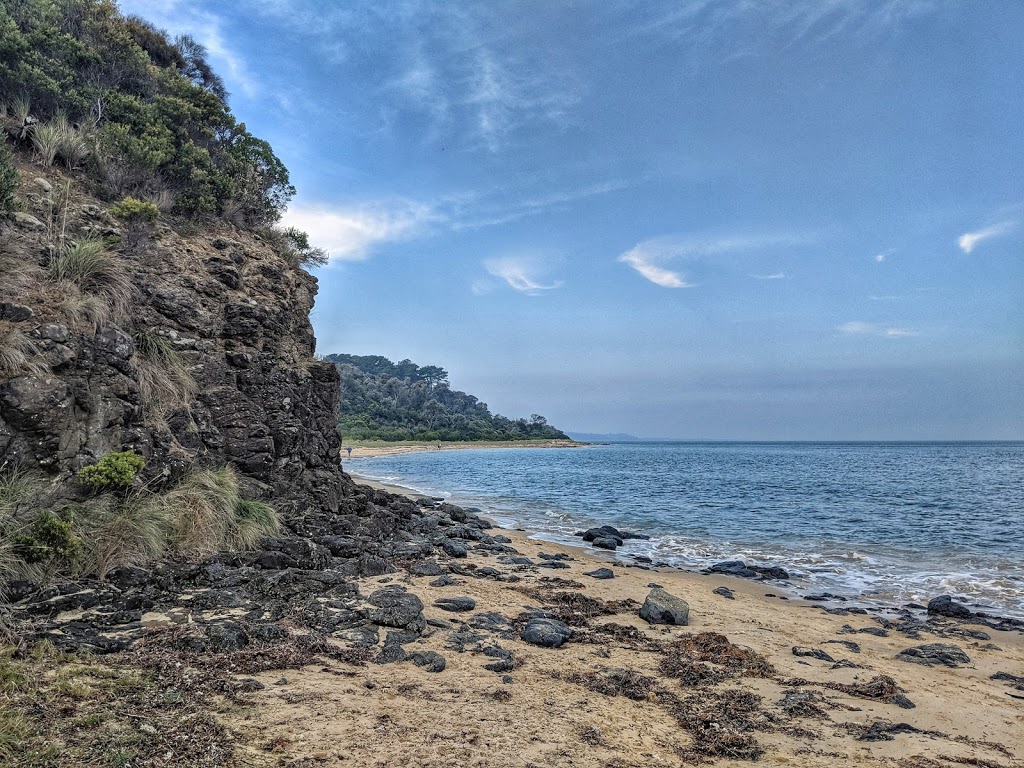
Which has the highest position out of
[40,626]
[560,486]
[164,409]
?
[164,409]

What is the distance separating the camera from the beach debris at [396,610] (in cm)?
785

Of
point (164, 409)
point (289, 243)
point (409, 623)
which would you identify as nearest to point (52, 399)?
point (164, 409)

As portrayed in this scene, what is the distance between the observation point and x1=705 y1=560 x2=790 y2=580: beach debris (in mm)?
14812

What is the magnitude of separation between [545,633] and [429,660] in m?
2.03

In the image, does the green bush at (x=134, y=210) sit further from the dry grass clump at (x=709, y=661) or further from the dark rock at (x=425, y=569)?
the dry grass clump at (x=709, y=661)

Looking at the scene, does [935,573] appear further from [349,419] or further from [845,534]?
[349,419]

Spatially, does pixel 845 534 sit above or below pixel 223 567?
below

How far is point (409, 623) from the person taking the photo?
7.89 metres

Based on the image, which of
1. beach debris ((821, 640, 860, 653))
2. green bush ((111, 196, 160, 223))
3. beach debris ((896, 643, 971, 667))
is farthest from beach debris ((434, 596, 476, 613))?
green bush ((111, 196, 160, 223))

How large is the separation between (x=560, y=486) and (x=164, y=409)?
32089 millimetres

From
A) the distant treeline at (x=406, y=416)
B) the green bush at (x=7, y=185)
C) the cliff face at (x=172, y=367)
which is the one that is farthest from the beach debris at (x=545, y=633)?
the distant treeline at (x=406, y=416)

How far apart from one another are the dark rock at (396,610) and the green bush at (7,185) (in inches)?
434

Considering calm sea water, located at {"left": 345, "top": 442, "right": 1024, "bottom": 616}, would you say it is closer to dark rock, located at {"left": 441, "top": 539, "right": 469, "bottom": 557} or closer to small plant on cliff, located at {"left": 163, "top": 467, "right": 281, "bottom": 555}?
dark rock, located at {"left": 441, "top": 539, "right": 469, "bottom": 557}

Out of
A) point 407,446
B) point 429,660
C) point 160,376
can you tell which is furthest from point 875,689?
point 407,446
